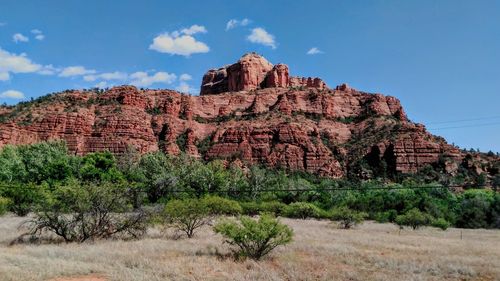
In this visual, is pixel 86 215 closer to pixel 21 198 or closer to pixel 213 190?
pixel 21 198

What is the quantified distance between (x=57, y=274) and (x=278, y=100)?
11098 centimetres

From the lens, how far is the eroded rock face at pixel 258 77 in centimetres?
14850

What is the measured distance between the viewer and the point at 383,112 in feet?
394

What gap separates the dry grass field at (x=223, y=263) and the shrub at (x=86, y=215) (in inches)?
64.5

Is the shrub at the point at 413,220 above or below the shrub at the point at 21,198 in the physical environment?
below

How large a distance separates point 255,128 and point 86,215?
8555cm

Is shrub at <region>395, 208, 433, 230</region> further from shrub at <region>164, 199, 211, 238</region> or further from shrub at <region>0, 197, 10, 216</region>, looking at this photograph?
shrub at <region>0, 197, 10, 216</region>

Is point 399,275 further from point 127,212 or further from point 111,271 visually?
point 127,212

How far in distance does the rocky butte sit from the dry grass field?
75.4 metres

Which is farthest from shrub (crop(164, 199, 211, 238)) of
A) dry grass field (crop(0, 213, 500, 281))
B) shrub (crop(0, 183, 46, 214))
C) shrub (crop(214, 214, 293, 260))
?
shrub (crop(0, 183, 46, 214))

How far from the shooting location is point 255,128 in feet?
362

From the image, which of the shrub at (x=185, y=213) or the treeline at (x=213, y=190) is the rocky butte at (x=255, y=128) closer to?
the treeline at (x=213, y=190)

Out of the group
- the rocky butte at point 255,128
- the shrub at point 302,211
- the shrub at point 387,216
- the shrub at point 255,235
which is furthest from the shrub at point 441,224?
the rocky butte at point 255,128

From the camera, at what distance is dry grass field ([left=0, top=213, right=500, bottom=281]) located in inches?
616
